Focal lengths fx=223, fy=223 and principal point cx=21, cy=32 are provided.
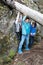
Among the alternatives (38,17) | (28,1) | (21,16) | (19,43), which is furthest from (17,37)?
(28,1)

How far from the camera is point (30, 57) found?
9336 millimetres

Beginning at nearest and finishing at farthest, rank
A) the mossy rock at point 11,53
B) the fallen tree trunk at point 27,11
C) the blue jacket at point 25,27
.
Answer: the fallen tree trunk at point 27,11 < the mossy rock at point 11,53 < the blue jacket at point 25,27

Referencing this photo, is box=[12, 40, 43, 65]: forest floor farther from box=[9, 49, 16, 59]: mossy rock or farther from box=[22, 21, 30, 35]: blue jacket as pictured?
box=[22, 21, 30, 35]: blue jacket

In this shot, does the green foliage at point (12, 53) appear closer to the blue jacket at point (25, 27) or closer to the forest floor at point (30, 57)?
the forest floor at point (30, 57)

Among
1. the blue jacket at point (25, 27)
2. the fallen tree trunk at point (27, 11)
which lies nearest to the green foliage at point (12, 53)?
the blue jacket at point (25, 27)

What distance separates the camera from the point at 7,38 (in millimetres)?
9617

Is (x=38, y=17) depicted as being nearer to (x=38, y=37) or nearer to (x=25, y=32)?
(x=25, y=32)

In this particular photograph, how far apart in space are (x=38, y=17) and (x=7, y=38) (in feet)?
5.48

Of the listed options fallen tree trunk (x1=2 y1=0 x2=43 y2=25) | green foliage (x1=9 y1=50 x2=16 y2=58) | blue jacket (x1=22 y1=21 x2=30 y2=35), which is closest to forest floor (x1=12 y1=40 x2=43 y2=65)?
green foliage (x1=9 y1=50 x2=16 y2=58)

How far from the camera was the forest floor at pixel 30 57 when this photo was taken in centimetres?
902

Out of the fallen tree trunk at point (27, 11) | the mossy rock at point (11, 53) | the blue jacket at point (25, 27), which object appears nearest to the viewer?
the fallen tree trunk at point (27, 11)

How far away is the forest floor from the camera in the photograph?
902 cm

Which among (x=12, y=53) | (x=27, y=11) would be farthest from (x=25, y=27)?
(x=12, y=53)

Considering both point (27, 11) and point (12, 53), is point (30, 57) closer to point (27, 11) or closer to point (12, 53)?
point (12, 53)
